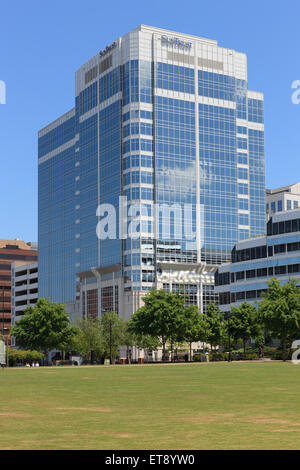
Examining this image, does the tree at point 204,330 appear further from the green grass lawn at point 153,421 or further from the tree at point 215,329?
the green grass lawn at point 153,421

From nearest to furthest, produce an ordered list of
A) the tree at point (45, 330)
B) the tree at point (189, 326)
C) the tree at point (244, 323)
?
the tree at point (189, 326) → the tree at point (244, 323) → the tree at point (45, 330)

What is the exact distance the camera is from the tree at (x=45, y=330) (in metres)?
131

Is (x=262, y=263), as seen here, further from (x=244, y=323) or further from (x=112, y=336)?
(x=244, y=323)

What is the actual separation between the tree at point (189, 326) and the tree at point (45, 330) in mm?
20120

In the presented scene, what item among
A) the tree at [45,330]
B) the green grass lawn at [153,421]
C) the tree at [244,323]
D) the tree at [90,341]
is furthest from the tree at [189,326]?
the green grass lawn at [153,421]

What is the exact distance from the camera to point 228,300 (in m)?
181

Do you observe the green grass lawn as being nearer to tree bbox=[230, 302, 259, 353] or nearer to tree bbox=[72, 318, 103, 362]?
tree bbox=[230, 302, 259, 353]

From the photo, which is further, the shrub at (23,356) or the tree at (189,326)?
the shrub at (23,356)

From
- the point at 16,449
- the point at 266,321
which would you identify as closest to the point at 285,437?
the point at 16,449

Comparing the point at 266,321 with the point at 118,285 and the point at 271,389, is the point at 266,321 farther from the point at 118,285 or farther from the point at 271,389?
the point at 118,285

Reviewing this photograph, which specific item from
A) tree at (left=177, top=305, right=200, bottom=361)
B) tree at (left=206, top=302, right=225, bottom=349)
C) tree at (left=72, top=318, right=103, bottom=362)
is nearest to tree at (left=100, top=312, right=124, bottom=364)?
tree at (left=72, top=318, right=103, bottom=362)

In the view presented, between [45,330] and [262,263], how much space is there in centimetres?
5846

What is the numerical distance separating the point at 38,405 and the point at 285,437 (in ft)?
47.0

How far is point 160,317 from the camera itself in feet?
407
